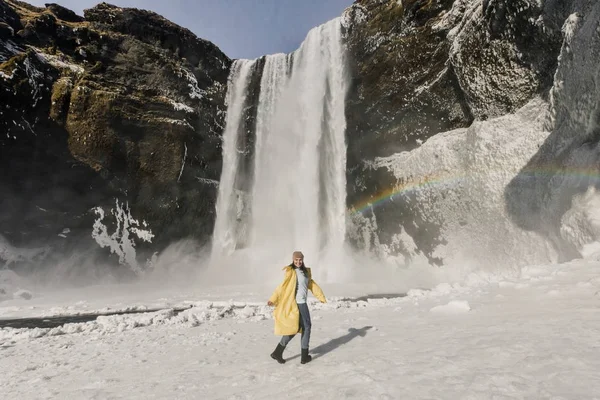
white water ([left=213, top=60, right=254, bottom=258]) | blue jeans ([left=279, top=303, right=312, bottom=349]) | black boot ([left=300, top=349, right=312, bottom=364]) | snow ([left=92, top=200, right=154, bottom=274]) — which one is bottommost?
black boot ([left=300, top=349, right=312, bottom=364])

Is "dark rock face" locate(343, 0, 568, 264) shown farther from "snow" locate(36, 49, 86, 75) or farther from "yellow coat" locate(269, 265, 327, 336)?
"snow" locate(36, 49, 86, 75)

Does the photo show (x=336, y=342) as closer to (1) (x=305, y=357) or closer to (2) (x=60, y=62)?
(1) (x=305, y=357)

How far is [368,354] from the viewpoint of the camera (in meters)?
4.97

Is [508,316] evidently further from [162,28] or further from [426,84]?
[162,28]

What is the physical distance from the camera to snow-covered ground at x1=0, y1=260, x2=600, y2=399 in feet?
11.5

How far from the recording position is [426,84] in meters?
20.4

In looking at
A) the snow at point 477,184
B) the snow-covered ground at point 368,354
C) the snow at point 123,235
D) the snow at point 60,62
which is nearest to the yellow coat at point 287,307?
the snow-covered ground at point 368,354

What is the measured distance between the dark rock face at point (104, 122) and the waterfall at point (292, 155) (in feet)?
5.54

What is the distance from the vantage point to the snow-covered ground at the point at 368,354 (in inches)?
138

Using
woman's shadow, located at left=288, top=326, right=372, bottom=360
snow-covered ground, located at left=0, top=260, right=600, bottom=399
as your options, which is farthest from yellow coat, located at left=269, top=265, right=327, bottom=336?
woman's shadow, located at left=288, top=326, right=372, bottom=360

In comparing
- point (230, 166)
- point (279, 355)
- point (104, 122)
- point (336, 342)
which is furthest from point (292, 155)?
point (279, 355)

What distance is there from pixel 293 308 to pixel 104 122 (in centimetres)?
2515

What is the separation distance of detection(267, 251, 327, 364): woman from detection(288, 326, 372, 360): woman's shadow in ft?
1.29

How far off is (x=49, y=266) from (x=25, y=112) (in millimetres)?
10801
